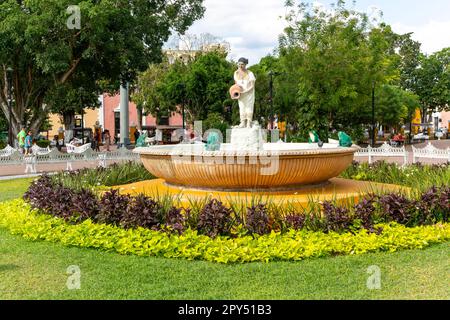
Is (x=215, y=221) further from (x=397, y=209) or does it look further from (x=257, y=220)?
(x=397, y=209)

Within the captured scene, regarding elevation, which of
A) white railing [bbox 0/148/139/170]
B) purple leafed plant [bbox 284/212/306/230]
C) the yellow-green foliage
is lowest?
the yellow-green foliage

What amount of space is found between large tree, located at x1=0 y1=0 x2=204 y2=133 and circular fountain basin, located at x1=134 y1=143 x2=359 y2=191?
1149 centimetres

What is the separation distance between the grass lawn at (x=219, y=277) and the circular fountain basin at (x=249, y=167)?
8.89 ft

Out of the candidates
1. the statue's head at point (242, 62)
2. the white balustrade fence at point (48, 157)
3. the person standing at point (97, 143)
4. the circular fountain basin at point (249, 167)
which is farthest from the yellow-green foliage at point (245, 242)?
the person standing at point (97, 143)

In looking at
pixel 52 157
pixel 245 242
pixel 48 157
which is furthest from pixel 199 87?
pixel 245 242

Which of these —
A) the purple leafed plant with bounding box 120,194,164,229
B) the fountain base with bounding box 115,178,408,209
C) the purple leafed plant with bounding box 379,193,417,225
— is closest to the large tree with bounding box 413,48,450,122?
the fountain base with bounding box 115,178,408,209

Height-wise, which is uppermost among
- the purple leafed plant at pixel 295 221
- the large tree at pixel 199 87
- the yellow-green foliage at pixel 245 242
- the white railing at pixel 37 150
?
the large tree at pixel 199 87

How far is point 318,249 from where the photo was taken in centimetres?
651

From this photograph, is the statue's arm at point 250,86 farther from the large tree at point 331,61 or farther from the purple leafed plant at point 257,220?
the large tree at point 331,61

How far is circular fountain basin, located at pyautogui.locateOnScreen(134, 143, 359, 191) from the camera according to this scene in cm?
873

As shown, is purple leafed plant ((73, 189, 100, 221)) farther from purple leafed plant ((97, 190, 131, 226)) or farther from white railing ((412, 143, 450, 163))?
white railing ((412, 143, 450, 163))

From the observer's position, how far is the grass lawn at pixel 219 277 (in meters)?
5.22

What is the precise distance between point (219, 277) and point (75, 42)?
1767 centimetres
